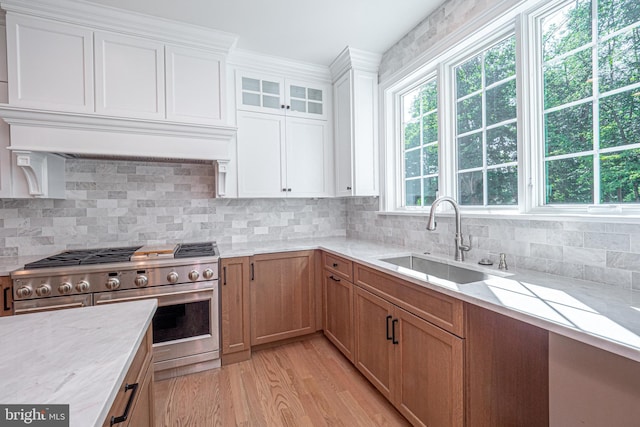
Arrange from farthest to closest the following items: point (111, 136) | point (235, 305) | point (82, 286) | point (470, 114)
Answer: point (235, 305) < point (111, 136) < point (470, 114) < point (82, 286)

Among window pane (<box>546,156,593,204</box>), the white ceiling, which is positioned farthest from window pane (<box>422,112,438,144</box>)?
window pane (<box>546,156,593,204</box>)

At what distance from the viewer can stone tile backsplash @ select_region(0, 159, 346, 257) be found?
2334 millimetres

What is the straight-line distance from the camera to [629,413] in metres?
0.92

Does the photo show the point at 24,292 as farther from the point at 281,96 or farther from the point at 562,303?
the point at 562,303

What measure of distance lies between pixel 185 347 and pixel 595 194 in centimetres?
273

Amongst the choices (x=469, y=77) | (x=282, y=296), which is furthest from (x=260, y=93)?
(x=282, y=296)

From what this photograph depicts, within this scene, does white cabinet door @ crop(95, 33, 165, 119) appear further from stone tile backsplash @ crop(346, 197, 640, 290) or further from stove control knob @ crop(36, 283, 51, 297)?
stone tile backsplash @ crop(346, 197, 640, 290)

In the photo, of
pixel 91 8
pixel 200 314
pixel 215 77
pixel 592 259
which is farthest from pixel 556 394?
pixel 91 8

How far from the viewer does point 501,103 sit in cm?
180

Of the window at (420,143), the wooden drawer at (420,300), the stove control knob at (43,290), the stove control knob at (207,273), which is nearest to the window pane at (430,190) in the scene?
the window at (420,143)

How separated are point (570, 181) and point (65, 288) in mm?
3079

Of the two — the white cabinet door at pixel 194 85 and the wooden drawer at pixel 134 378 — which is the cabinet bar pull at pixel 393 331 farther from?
the white cabinet door at pixel 194 85

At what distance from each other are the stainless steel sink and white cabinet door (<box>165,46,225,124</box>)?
1.93 m

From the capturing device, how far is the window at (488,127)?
175 centimetres
